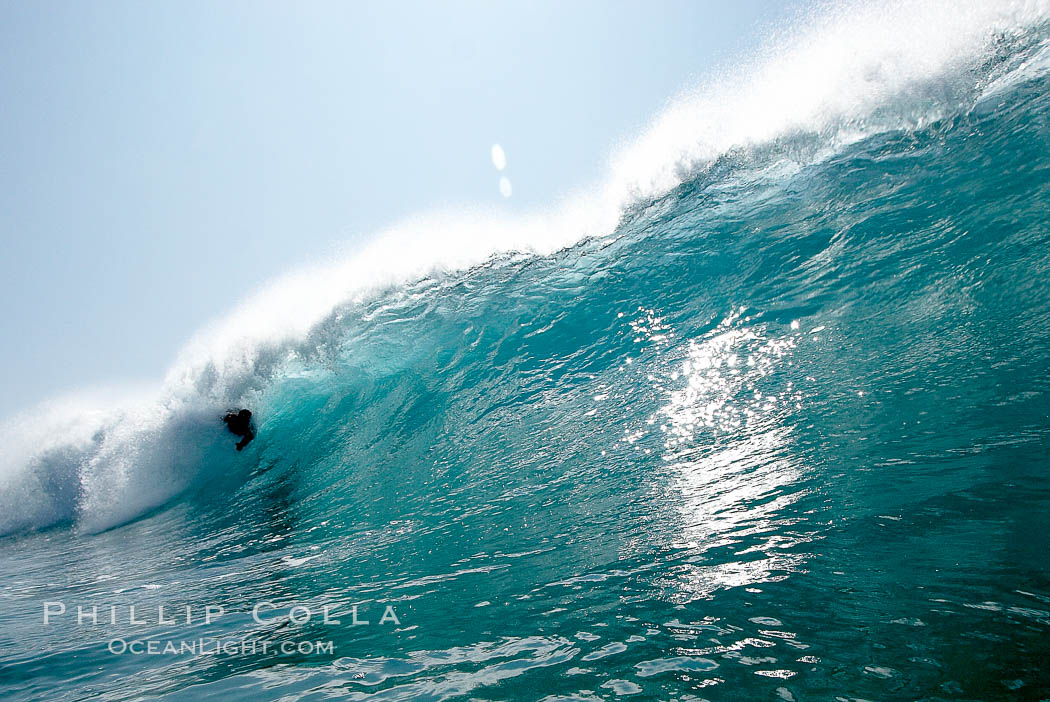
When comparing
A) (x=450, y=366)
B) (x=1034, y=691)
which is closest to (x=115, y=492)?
(x=450, y=366)

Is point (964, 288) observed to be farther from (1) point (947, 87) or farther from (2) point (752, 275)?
(1) point (947, 87)

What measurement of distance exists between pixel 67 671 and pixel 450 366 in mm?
7172

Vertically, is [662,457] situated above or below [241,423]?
below

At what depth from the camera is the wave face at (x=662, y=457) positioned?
2207mm

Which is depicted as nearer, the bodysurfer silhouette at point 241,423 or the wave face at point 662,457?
the wave face at point 662,457

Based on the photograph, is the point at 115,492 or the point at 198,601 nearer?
the point at 198,601

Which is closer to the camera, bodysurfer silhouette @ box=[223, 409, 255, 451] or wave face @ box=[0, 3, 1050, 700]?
wave face @ box=[0, 3, 1050, 700]

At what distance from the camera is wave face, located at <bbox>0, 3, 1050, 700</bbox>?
2.21 m

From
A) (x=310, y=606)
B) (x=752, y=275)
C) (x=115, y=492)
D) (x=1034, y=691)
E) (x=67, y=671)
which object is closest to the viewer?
(x=1034, y=691)

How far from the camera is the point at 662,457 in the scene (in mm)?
4711


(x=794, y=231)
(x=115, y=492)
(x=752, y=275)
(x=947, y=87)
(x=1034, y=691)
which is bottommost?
(x=1034, y=691)

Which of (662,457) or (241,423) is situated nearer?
(662,457)

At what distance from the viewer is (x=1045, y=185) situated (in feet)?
22.5

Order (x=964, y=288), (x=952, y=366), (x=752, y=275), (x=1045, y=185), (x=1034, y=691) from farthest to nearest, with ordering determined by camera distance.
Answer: (x=752, y=275), (x=1045, y=185), (x=964, y=288), (x=952, y=366), (x=1034, y=691)
